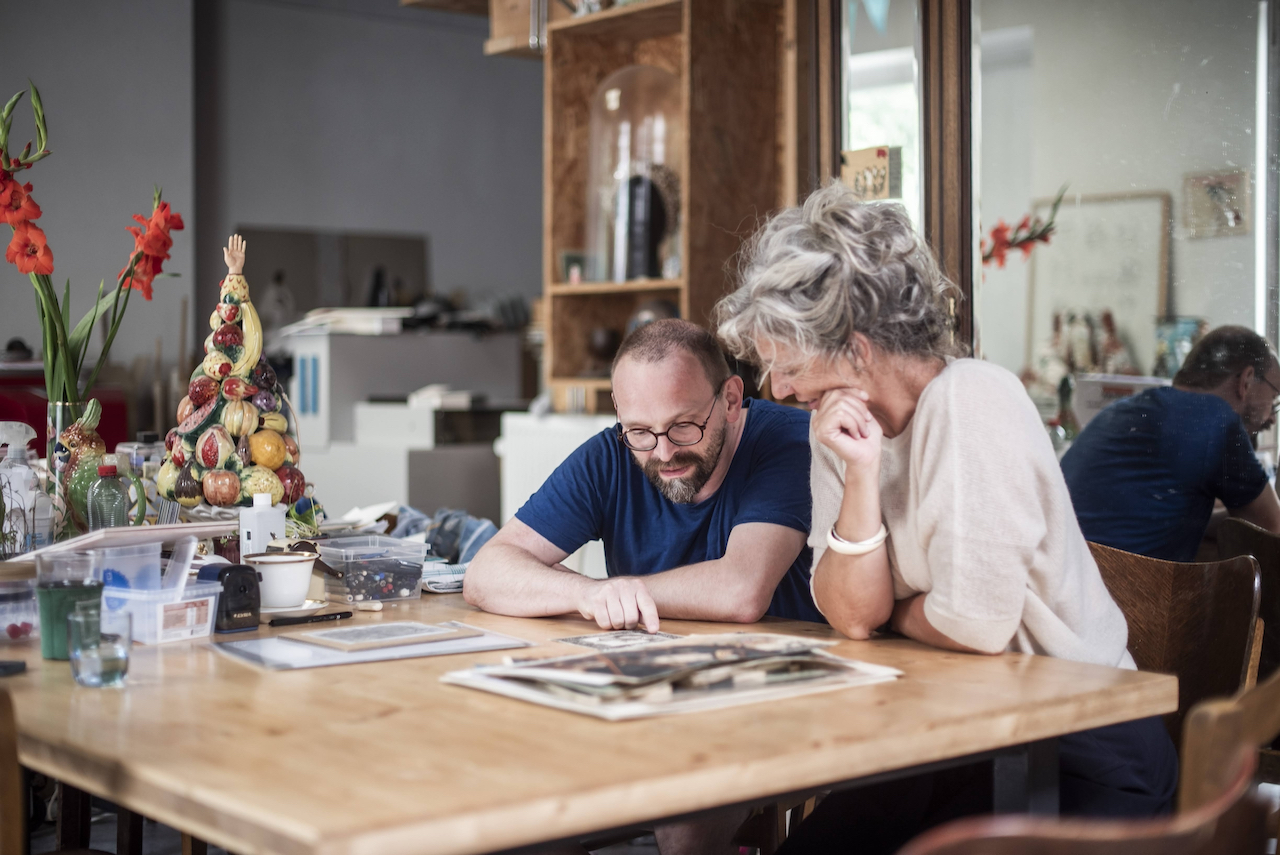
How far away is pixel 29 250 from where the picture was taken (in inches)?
88.1

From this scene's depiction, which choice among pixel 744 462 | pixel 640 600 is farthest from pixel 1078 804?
pixel 744 462

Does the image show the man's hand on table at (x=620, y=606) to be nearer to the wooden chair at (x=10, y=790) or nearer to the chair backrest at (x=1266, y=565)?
the wooden chair at (x=10, y=790)

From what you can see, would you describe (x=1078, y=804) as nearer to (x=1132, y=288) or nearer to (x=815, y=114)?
(x=1132, y=288)

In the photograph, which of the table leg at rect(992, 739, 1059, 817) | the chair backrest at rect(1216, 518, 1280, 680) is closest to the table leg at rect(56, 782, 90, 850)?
the table leg at rect(992, 739, 1059, 817)

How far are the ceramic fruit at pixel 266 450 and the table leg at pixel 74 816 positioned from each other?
0.60 m

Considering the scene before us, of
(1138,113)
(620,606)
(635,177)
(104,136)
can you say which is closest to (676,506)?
(620,606)

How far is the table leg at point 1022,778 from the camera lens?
1.25 meters

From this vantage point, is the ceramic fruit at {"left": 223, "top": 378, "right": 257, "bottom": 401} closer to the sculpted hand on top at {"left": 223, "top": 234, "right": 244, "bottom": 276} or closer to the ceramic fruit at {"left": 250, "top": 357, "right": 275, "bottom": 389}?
the ceramic fruit at {"left": 250, "top": 357, "right": 275, "bottom": 389}

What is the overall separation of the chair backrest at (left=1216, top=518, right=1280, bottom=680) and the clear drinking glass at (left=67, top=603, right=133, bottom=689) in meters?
2.04

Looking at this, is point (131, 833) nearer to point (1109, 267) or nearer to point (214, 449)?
point (214, 449)

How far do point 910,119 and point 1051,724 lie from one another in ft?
7.30

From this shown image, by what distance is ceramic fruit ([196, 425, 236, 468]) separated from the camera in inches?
84.6

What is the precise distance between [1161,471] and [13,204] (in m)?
2.46

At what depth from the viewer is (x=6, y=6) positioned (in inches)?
245
